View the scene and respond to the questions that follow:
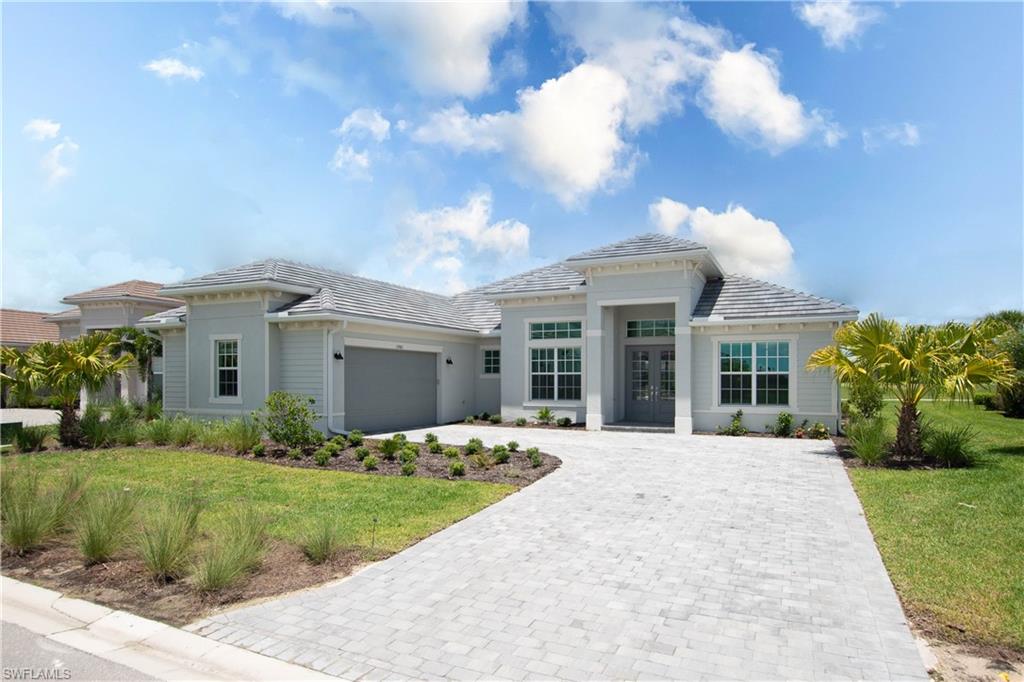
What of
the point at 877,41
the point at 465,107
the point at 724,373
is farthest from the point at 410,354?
the point at 877,41

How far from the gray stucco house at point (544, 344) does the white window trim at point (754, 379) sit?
32 mm

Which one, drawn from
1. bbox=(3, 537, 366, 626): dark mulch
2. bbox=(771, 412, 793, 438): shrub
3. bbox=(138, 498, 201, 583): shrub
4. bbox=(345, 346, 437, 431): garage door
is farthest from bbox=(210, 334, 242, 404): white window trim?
bbox=(771, 412, 793, 438): shrub

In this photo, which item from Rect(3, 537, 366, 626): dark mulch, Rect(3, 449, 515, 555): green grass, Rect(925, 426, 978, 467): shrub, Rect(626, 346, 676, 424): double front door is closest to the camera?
Rect(3, 537, 366, 626): dark mulch

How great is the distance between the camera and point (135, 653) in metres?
4.42

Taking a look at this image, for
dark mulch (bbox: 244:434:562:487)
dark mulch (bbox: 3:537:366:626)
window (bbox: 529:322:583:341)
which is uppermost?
window (bbox: 529:322:583:341)

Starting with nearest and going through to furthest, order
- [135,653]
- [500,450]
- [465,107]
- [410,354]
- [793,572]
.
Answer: [135,653]
[793,572]
[500,450]
[465,107]
[410,354]

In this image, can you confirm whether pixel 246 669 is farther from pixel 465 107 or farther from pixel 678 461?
pixel 465 107

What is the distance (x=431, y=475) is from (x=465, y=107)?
28.7 feet

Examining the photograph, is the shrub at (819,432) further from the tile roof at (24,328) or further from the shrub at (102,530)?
the tile roof at (24,328)

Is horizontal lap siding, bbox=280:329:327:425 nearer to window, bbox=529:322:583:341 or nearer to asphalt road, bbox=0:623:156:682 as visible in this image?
window, bbox=529:322:583:341

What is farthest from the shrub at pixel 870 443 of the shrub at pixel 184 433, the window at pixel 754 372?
the shrub at pixel 184 433

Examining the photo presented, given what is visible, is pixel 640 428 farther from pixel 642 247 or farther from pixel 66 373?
pixel 66 373

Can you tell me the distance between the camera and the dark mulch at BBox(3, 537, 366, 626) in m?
5.18

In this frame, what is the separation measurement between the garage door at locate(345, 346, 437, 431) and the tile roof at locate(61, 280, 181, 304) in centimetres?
1107
